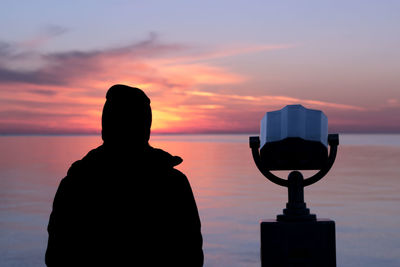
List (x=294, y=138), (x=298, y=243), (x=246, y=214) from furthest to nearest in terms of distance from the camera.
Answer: (x=246, y=214) < (x=298, y=243) < (x=294, y=138)

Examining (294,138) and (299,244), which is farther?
(299,244)

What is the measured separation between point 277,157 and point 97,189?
179 cm

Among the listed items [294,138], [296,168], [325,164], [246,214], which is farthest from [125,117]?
[246,214]

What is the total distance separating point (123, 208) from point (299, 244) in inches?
73.5

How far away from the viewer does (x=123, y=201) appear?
2.13 m

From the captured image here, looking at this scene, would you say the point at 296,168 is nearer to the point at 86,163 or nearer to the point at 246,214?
the point at 86,163

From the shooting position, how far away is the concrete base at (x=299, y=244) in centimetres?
364

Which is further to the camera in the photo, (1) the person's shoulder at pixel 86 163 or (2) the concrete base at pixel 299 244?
(2) the concrete base at pixel 299 244

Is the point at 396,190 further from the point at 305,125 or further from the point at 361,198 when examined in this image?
the point at 305,125

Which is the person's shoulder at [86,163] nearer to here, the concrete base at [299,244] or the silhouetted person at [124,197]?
the silhouetted person at [124,197]

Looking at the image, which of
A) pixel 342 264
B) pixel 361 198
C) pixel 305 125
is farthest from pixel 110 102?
pixel 361 198

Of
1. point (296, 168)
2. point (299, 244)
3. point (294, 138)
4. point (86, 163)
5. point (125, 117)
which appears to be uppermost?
point (294, 138)

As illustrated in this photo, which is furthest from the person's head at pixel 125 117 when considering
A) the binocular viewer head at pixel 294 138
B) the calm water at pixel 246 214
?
the calm water at pixel 246 214

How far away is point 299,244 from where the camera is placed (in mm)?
3656
